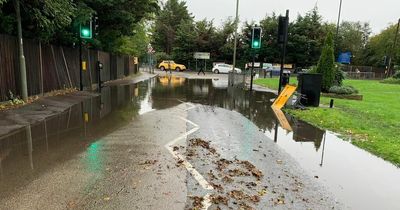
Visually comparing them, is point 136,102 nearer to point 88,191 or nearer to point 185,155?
point 185,155

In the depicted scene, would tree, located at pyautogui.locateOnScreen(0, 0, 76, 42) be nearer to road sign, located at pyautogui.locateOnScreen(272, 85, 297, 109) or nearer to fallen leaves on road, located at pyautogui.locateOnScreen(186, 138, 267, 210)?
fallen leaves on road, located at pyautogui.locateOnScreen(186, 138, 267, 210)

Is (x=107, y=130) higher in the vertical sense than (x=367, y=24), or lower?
lower

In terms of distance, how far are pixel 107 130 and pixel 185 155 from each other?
2905mm

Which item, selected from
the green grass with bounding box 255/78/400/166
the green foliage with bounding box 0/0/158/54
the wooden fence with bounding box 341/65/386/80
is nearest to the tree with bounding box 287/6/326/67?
the wooden fence with bounding box 341/65/386/80

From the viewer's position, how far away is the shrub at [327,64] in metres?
16.9

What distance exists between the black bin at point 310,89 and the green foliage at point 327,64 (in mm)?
4009

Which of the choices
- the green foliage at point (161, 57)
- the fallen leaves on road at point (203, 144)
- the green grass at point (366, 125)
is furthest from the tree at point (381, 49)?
the fallen leaves on road at point (203, 144)

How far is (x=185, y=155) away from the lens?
6.50 meters

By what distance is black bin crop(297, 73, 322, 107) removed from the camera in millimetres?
13648

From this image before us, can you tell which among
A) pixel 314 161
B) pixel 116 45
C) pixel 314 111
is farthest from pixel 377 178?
pixel 116 45

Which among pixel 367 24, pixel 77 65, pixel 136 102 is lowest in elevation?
pixel 136 102

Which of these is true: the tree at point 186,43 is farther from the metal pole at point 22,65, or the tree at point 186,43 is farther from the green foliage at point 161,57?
the metal pole at point 22,65

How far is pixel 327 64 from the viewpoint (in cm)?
1758

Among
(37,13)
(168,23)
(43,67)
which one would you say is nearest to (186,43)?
(168,23)
